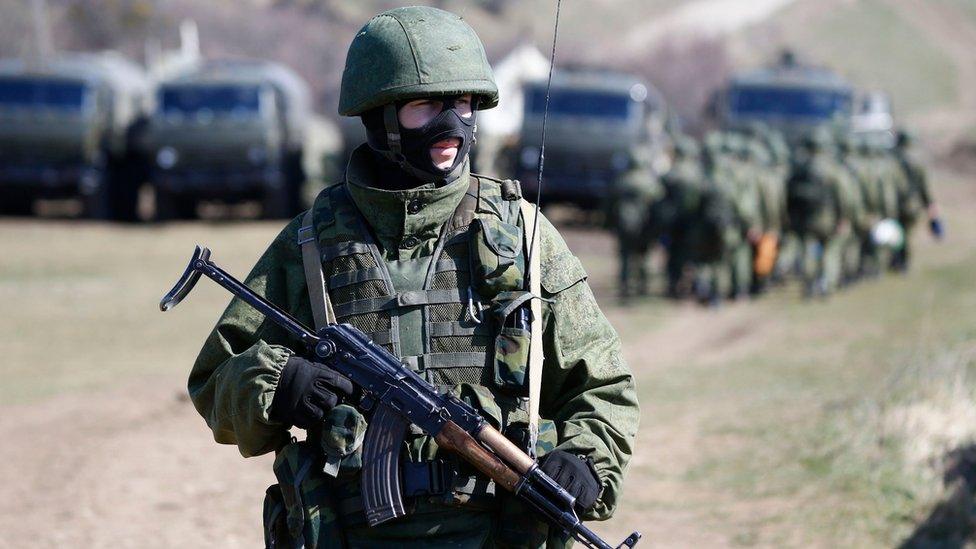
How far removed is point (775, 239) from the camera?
1709cm

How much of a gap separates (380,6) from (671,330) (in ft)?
153

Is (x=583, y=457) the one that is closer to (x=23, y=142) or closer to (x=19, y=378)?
(x=19, y=378)

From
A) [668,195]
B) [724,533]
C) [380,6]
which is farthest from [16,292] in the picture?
[380,6]

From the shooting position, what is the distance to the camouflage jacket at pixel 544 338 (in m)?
3.37

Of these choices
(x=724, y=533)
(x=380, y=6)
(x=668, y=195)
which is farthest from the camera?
(x=380, y=6)

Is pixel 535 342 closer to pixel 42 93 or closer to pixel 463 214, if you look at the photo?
pixel 463 214

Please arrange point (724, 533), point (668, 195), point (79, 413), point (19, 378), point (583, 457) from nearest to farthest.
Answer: point (583, 457), point (724, 533), point (79, 413), point (19, 378), point (668, 195)

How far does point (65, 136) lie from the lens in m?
23.0

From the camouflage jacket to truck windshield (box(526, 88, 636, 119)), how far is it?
64.2 feet

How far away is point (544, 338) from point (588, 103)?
65.7 ft

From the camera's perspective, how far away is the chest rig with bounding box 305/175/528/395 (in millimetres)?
3412

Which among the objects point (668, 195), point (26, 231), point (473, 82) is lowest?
point (26, 231)

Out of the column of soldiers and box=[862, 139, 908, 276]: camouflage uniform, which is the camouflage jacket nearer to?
the column of soldiers

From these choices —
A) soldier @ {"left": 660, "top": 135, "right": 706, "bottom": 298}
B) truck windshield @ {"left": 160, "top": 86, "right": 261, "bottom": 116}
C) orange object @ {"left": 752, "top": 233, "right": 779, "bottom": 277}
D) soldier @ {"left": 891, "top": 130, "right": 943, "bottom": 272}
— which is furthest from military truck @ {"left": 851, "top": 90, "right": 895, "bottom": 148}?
A: truck windshield @ {"left": 160, "top": 86, "right": 261, "bottom": 116}
